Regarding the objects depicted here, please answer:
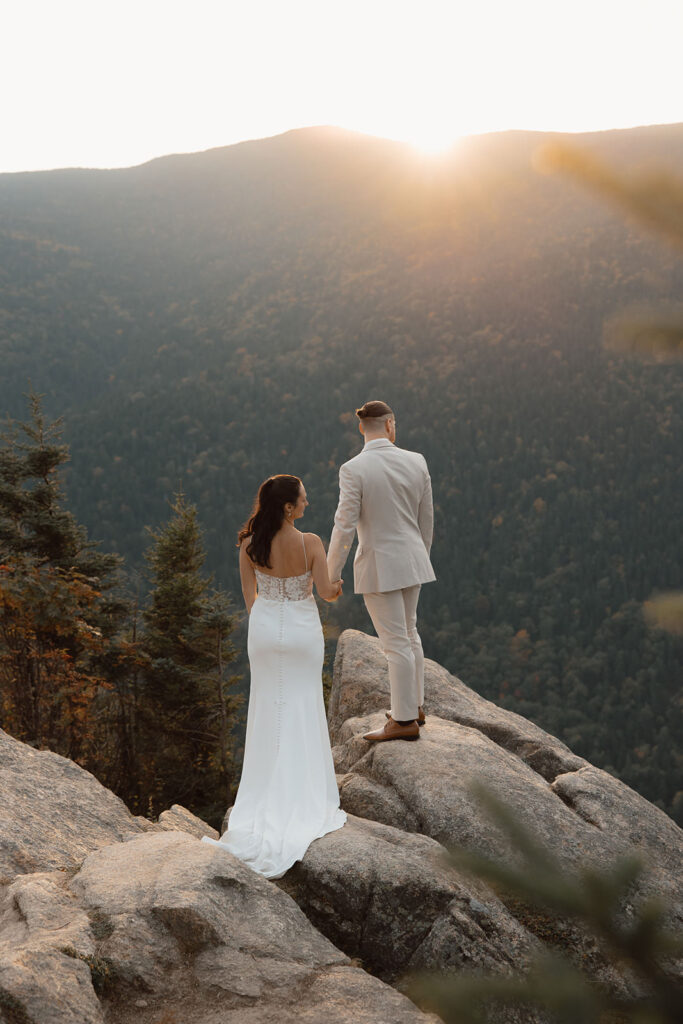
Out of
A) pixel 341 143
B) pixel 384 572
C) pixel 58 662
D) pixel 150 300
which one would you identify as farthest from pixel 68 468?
pixel 341 143

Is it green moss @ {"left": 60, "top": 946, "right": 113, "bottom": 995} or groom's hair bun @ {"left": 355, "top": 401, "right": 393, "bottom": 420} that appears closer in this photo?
green moss @ {"left": 60, "top": 946, "right": 113, "bottom": 995}

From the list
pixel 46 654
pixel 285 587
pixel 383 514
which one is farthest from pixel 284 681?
pixel 46 654

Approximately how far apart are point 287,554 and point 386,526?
0.90 meters

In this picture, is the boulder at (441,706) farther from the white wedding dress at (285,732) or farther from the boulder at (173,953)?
the boulder at (173,953)

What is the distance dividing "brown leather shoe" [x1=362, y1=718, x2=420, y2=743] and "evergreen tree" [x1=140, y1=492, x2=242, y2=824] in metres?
11.0

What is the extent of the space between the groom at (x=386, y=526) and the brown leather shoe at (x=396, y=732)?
41 cm

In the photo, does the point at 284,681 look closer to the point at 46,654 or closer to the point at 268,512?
the point at 268,512

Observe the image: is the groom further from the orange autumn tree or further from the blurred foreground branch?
the orange autumn tree

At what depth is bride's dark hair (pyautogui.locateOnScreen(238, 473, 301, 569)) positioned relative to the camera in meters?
5.16

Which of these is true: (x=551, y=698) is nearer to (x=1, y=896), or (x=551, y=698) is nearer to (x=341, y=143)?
(x=1, y=896)

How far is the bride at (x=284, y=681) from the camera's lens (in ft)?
16.6

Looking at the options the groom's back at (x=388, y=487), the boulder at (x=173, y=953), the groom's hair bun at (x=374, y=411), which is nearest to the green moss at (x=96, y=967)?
the boulder at (x=173, y=953)

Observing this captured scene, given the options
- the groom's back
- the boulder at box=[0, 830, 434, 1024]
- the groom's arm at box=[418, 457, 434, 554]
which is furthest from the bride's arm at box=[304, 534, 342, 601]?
the boulder at box=[0, 830, 434, 1024]

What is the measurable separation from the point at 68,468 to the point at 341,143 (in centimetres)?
9385
